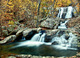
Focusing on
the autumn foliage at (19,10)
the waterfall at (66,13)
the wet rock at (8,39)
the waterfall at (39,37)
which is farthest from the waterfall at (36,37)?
the waterfall at (66,13)

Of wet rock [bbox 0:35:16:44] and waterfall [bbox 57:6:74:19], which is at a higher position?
waterfall [bbox 57:6:74:19]

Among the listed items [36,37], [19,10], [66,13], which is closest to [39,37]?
[36,37]

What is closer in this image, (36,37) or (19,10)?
(36,37)

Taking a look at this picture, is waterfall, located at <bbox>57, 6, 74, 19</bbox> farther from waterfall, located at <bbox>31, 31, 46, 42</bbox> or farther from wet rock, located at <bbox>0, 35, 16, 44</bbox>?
wet rock, located at <bbox>0, 35, 16, 44</bbox>

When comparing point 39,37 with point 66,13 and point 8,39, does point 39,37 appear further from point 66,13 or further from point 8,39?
point 66,13

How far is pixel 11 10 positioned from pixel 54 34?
11.9 m

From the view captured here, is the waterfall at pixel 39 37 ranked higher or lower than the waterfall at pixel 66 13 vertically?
lower

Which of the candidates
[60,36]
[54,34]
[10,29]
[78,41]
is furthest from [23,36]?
[78,41]

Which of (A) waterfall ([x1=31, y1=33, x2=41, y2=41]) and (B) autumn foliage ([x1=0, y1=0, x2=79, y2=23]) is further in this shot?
(B) autumn foliage ([x1=0, y1=0, x2=79, y2=23])

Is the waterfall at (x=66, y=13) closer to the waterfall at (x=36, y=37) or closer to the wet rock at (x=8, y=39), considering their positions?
the waterfall at (x=36, y=37)

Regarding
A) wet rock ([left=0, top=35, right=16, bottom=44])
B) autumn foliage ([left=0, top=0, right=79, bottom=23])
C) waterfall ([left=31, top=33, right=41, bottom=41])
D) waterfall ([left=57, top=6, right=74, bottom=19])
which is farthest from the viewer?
waterfall ([left=57, top=6, right=74, bottom=19])

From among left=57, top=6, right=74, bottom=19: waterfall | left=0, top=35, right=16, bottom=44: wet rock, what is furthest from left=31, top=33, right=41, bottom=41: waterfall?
left=57, top=6, right=74, bottom=19: waterfall

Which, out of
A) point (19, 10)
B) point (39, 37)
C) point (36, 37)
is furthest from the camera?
point (19, 10)

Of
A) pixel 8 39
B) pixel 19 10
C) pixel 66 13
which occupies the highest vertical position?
pixel 19 10
